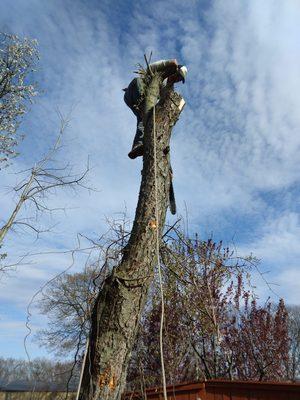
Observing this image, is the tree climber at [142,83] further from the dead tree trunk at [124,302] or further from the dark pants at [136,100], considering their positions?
the dead tree trunk at [124,302]

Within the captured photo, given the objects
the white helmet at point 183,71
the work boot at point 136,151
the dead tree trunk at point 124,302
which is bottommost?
the dead tree trunk at point 124,302

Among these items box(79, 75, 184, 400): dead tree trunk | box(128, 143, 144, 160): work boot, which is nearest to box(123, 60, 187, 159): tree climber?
box(128, 143, 144, 160): work boot

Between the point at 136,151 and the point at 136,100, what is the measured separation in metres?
0.85

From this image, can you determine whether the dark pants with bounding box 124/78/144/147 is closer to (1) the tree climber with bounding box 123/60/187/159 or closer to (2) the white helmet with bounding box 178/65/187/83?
(1) the tree climber with bounding box 123/60/187/159

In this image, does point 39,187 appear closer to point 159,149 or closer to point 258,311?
point 159,149

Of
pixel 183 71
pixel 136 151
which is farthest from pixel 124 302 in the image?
pixel 183 71

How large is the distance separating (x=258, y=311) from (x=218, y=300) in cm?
312

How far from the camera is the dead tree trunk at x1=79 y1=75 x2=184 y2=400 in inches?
79.2

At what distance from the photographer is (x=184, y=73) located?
3352mm

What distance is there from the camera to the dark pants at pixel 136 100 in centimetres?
357

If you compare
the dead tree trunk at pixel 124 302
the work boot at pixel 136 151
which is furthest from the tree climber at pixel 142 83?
the dead tree trunk at pixel 124 302

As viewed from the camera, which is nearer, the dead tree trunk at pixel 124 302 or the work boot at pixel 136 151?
the dead tree trunk at pixel 124 302

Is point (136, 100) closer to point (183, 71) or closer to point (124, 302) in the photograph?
point (183, 71)

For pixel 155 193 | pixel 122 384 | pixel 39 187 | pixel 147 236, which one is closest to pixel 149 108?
pixel 155 193
